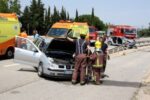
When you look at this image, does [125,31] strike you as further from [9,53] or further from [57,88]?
[57,88]

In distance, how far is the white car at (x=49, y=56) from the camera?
54.5 ft

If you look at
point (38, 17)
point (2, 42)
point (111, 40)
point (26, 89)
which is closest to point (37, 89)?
point (26, 89)

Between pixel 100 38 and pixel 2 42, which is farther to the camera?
pixel 2 42

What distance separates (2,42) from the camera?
84.2 feet

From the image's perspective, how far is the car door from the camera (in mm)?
18891

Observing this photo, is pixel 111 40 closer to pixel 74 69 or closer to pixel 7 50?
pixel 7 50

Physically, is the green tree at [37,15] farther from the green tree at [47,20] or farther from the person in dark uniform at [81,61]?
the person in dark uniform at [81,61]

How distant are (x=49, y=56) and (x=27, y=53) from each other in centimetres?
233

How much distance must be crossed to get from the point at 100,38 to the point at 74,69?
2.11 metres

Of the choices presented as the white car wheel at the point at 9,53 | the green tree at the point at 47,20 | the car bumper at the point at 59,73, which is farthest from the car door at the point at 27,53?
the green tree at the point at 47,20

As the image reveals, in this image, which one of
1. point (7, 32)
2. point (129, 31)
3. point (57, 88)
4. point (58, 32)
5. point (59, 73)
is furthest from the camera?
point (129, 31)

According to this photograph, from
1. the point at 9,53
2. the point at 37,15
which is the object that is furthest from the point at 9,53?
the point at 37,15

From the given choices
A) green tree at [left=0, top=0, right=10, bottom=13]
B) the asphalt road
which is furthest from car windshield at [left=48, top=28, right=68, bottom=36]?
green tree at [left=0, top=0, right=10, bottom=13]

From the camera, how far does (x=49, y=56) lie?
17266mm
